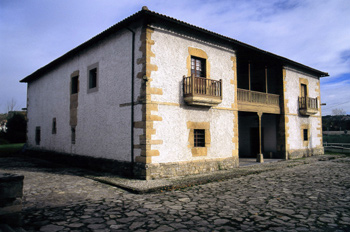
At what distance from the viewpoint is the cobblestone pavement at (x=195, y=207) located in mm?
4411

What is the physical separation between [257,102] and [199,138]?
18.1 ft

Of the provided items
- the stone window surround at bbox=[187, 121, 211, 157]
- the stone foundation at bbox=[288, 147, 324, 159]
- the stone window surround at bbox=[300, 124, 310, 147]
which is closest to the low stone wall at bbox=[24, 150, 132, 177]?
the stone window surround at bbox=[187, 121, 211, 157]

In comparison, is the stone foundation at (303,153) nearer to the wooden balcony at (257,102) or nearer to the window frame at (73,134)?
the wooden balcony at (257,102)

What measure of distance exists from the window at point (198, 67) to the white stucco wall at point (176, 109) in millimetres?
336

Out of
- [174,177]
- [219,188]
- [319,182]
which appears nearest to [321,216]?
[219,188]

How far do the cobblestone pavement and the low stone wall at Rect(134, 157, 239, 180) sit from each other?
52.5 inches

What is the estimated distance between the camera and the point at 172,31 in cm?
998

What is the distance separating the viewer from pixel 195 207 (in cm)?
555

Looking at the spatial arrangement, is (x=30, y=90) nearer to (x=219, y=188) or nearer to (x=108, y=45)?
(x=108, y=45)

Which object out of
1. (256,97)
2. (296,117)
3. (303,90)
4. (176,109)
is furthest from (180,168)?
(303,90)

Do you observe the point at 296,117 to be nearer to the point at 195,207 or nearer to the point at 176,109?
the point at 176,109

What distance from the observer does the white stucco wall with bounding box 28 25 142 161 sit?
9.99 m

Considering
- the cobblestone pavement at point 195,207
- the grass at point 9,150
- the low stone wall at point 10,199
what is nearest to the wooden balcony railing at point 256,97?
the cobblestone pavement at point 195,207

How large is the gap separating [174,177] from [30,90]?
1637cm
